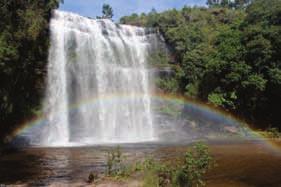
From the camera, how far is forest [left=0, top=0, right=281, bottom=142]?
91.6ft

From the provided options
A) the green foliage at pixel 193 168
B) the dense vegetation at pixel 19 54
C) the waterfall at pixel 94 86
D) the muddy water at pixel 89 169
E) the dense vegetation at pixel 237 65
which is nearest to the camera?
the green foliage at pixel 193 168

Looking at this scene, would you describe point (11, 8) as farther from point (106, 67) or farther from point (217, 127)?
point (217, 127)

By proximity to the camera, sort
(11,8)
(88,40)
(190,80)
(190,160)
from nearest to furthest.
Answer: (190,160), (11,8), (88,40), (190,80)

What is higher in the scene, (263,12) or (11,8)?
(263,12)

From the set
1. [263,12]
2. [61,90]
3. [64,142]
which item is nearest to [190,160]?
[64,142]

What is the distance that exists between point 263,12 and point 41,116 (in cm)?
2598

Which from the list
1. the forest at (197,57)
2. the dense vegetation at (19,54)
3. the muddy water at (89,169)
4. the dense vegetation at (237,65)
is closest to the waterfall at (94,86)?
the forest at (197,57)

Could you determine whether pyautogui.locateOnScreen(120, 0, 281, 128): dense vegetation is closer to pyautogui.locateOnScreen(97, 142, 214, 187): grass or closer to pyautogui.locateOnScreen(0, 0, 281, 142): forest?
pyautogui.locateOnScreen(0, 0, 281, 142): forest

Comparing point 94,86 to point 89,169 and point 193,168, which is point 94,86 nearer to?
point 89,169

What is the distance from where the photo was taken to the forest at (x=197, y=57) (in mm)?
27922

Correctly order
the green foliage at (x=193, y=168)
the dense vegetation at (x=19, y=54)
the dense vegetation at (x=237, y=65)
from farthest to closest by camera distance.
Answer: the dense vegetation at (x=237, y=65) < the dense vegetation at (x=19, y=54) < the green foliage at (x=193, y=168)

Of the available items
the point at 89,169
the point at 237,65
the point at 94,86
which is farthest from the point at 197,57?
the point at 89,169

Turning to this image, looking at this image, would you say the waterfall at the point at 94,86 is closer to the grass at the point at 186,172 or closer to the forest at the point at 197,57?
the forest at the point at 197,57

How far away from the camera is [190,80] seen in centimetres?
5041
